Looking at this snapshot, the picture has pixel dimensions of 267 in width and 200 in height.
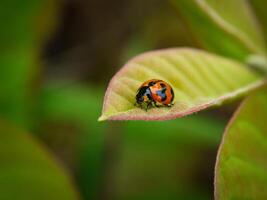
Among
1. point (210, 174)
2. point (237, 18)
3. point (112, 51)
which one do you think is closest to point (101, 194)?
point (210, 174)

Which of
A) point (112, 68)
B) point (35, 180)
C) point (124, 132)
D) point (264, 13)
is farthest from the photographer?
point (112, 68)

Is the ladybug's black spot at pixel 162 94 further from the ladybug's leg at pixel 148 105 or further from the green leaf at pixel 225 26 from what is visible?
the green leaf at pixel 225 26

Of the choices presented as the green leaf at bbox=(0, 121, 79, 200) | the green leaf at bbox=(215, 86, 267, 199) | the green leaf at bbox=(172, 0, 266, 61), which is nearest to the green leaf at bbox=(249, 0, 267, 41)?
the green leaf at bbox=(172, 0, 266, 61)

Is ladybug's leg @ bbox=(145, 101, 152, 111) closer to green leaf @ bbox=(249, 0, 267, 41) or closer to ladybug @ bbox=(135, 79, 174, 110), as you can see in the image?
ladybug @ bbox=(135, 79, 174, 110)

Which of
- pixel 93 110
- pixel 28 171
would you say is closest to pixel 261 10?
pixel 28 171

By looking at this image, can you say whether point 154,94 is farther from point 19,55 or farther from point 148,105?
point 19,55

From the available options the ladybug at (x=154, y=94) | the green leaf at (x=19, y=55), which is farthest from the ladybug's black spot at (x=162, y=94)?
the green leaf at (x=19, y=55)

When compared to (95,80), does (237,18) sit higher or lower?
higher

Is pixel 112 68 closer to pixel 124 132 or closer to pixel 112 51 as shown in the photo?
pixel 112 51
